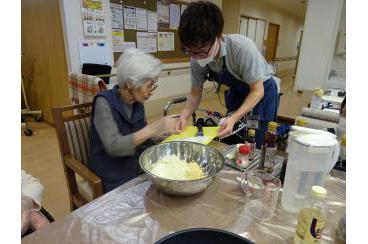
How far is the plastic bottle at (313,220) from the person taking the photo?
0.60 metres

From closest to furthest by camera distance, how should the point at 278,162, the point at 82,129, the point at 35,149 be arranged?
the point at 278,162 → the point at 82,129 → the point at 35,149

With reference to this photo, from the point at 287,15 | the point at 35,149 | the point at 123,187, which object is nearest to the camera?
the point at 123,187

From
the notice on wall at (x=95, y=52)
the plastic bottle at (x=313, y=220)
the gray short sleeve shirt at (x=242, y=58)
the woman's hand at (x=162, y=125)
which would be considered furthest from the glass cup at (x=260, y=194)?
the notice on wall at (x=95, y=52)

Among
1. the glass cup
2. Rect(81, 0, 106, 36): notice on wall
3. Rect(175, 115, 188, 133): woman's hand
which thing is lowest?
the glass cup

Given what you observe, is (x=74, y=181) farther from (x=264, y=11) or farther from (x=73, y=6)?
(x=264, y=11)

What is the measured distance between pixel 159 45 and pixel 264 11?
441 centimetres

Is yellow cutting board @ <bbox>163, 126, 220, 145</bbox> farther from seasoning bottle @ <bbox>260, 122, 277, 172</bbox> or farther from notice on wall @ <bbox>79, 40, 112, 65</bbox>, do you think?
notice on wall @ <bbox>79, 40, 112, 65</bbox>

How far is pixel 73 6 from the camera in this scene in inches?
102

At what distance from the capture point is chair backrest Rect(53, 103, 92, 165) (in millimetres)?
1209

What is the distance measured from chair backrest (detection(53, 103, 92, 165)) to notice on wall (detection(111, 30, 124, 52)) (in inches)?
76.1

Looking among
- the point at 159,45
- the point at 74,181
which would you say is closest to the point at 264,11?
the point at 159,45

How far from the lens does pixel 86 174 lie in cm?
104

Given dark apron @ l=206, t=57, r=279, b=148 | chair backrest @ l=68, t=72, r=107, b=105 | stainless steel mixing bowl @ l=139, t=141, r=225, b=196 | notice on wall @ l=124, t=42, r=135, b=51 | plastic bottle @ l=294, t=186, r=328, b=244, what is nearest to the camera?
plastic bottle @ l=294, t=186, r=328, b=244

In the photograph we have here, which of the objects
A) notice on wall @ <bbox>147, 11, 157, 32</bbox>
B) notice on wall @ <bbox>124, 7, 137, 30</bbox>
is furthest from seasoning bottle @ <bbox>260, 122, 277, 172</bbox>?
notice on wall @ <bbox>147, 11, 157, 32</bbox>
